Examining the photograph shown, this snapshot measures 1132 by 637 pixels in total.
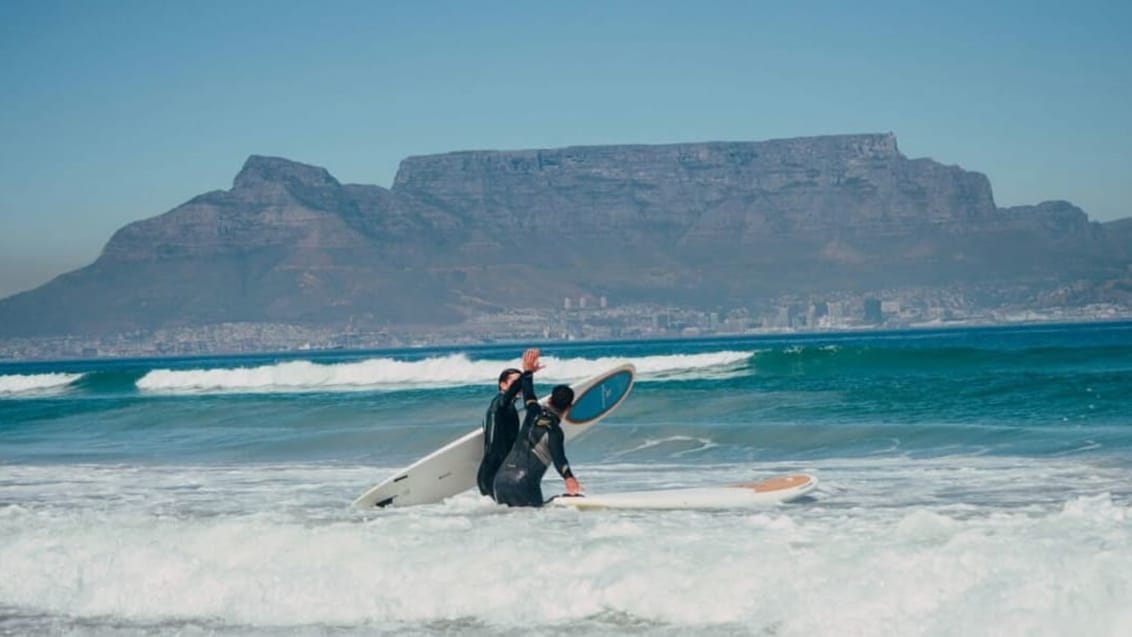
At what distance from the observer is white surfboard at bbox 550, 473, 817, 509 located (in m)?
10.4

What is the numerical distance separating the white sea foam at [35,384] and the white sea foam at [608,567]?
176ft

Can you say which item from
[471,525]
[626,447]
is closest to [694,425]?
[626,447]

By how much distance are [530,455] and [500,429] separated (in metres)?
0.48

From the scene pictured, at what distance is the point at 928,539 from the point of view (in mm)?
8289

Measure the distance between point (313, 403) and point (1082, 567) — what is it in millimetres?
28180

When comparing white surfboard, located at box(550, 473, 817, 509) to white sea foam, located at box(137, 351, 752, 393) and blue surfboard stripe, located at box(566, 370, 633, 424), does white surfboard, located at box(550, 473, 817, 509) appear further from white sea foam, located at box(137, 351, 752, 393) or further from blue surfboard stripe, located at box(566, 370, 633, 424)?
white sea foam, located at box(137, 351, 752, 393)

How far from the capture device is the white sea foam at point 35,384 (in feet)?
203

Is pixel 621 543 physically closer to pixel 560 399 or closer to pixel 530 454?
pixel 530 454

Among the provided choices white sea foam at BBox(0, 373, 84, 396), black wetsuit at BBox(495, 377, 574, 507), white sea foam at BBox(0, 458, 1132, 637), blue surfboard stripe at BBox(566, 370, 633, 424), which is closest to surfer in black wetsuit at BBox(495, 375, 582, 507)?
black wetsuit at BBox(495, 377, 574, 507)

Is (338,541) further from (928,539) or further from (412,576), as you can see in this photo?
(928,539)

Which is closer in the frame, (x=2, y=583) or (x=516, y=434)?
(x=2, y=583)

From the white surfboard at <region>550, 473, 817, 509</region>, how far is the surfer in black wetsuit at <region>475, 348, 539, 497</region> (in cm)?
84

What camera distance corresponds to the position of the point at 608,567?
8.18 meters

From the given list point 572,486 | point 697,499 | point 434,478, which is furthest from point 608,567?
point 434,478
